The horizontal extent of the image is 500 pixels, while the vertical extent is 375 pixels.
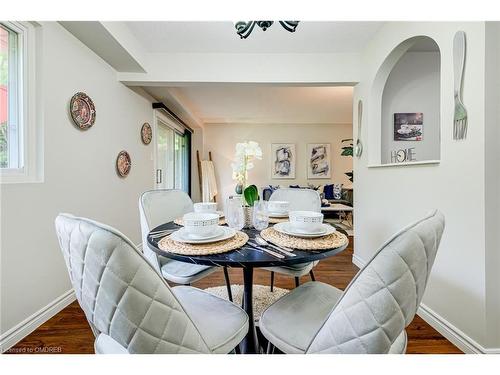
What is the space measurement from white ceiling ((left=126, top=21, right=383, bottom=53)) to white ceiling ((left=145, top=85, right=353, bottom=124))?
34.8 inches

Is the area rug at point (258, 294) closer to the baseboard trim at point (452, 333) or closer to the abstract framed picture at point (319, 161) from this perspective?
the baseboard trim at point (452, 333)

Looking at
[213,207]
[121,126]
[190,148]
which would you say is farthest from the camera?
[190,148]

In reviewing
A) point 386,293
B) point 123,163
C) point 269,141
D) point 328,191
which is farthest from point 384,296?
point 269,141

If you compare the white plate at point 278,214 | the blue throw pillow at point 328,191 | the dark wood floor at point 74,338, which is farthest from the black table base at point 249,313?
the blue throw pillow at point 328,191

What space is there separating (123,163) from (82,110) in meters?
0.78

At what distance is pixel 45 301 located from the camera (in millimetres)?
1633

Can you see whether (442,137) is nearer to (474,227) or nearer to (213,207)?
(474,227)

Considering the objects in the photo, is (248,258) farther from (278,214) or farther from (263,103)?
(263,103)

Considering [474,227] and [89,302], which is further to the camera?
[474,227]

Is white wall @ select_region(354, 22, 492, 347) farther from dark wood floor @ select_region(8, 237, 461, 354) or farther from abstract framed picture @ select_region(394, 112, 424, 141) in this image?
abstract framed picture @ select_region(394, 112, 424, 141)

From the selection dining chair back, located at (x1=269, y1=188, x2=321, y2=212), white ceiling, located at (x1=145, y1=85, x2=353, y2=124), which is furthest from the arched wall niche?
white ceiling, located at (x1=145, y1=85, x2=353, y2=124)

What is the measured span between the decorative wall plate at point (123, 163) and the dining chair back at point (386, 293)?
8.52 feet
